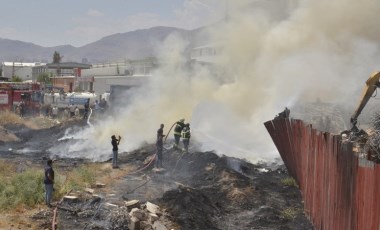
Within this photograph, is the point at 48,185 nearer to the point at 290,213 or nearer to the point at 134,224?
the point at 134,224

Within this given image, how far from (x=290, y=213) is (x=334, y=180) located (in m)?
3.92

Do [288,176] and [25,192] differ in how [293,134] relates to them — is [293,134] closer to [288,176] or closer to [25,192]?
[288,176]

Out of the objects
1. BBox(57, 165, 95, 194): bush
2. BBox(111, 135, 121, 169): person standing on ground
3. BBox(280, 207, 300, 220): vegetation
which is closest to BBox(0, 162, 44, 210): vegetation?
BBox(57, 165, 95, 194): bush

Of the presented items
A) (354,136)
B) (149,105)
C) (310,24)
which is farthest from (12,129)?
(354,136)

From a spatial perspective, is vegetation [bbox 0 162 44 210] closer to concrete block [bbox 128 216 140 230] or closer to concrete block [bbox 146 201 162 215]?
concrete block [bbox 146 201 162 215]

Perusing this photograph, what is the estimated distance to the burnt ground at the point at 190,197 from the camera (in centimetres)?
1139

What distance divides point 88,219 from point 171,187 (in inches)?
171

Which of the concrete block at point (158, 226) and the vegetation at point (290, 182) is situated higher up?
the vegetation at point (290, 182)

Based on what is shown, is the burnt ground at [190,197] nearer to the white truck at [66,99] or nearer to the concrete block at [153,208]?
the concrete block at [153,208]

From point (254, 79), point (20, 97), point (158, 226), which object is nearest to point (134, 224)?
point (158, 226)

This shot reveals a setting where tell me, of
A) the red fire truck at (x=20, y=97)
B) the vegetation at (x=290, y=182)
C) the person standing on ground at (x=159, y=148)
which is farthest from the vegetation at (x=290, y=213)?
the red fire truck at (x=20, y=97)

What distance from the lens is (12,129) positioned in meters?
35.0

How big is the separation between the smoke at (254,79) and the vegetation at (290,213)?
8.65 metres

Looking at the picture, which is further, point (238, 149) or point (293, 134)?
point (238, 149)
